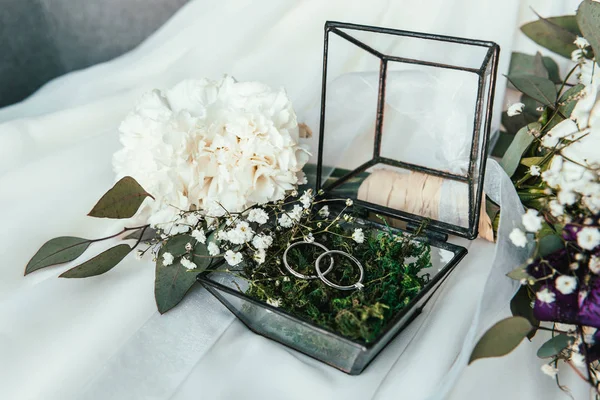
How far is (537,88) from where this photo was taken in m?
0.72

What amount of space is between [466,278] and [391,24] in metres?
0.46

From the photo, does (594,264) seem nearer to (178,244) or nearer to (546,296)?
(546,296)

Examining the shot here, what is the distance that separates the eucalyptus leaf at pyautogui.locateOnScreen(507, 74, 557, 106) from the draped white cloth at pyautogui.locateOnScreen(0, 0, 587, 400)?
13 cm

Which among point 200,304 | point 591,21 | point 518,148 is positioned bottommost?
point 200,304

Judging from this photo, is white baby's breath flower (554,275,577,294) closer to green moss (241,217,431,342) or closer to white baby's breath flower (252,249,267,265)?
green moss (241,217,431,342)

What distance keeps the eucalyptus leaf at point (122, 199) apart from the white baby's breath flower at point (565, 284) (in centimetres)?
43

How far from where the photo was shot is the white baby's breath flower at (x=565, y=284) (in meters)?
0.44

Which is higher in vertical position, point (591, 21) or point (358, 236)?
point (591, 21)

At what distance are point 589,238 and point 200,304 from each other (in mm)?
377

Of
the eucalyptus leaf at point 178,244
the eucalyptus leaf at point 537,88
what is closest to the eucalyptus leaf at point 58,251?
the eucalyptus leaf at point 178,244

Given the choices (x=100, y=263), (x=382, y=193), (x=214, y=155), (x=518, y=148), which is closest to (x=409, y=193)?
(x=382, y=193)

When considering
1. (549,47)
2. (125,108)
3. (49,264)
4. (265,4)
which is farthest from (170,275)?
(549,47)

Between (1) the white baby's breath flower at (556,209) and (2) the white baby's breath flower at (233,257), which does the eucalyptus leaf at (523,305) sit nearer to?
(1) the white baby's breath flower at (556,209)

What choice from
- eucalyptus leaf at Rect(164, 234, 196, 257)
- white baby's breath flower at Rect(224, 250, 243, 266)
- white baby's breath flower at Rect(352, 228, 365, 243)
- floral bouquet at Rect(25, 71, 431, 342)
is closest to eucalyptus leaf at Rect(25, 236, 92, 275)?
floral bouquet at Rect(25, 71, 431, 342)
